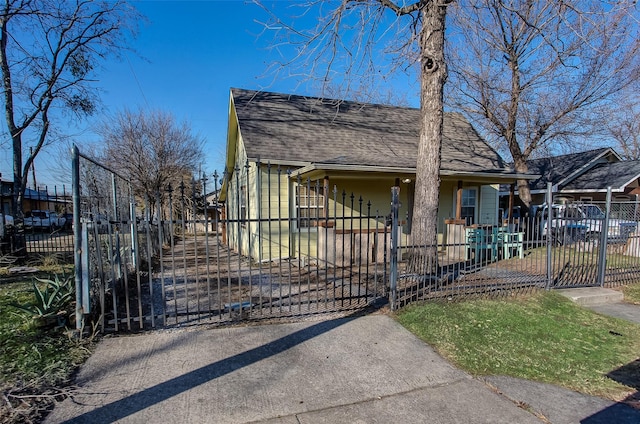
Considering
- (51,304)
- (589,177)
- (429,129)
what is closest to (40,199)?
(51,304)

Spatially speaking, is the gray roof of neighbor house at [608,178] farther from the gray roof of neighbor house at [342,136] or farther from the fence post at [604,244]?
the fence post at [604,244]

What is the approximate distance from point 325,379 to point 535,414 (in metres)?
1.73

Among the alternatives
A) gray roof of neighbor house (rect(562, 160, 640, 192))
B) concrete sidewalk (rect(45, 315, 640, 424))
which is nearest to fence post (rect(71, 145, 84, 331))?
concrete sidewalk (rect(45, 315, 640, 424))

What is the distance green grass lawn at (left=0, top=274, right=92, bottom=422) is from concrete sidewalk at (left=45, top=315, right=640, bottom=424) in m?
0.16

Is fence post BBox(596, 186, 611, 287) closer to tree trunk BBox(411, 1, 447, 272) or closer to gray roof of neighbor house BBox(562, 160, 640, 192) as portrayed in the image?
tree trunk BBox(411, 1, 447, 272)

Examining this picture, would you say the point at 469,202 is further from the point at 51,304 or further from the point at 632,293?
the point at 51,304

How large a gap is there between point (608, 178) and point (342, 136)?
20370mm

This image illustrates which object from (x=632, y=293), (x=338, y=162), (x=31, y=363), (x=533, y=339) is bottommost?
(x=632, y=293)

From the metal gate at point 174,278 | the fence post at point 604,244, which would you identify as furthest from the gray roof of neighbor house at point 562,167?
the metal gate at point 174,278

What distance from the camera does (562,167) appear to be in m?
23.9

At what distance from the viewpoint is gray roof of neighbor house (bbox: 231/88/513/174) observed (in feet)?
31.4

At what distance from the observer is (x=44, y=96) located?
9.18 m

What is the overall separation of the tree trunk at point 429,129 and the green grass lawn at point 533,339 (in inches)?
53.5

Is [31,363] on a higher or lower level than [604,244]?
lower
